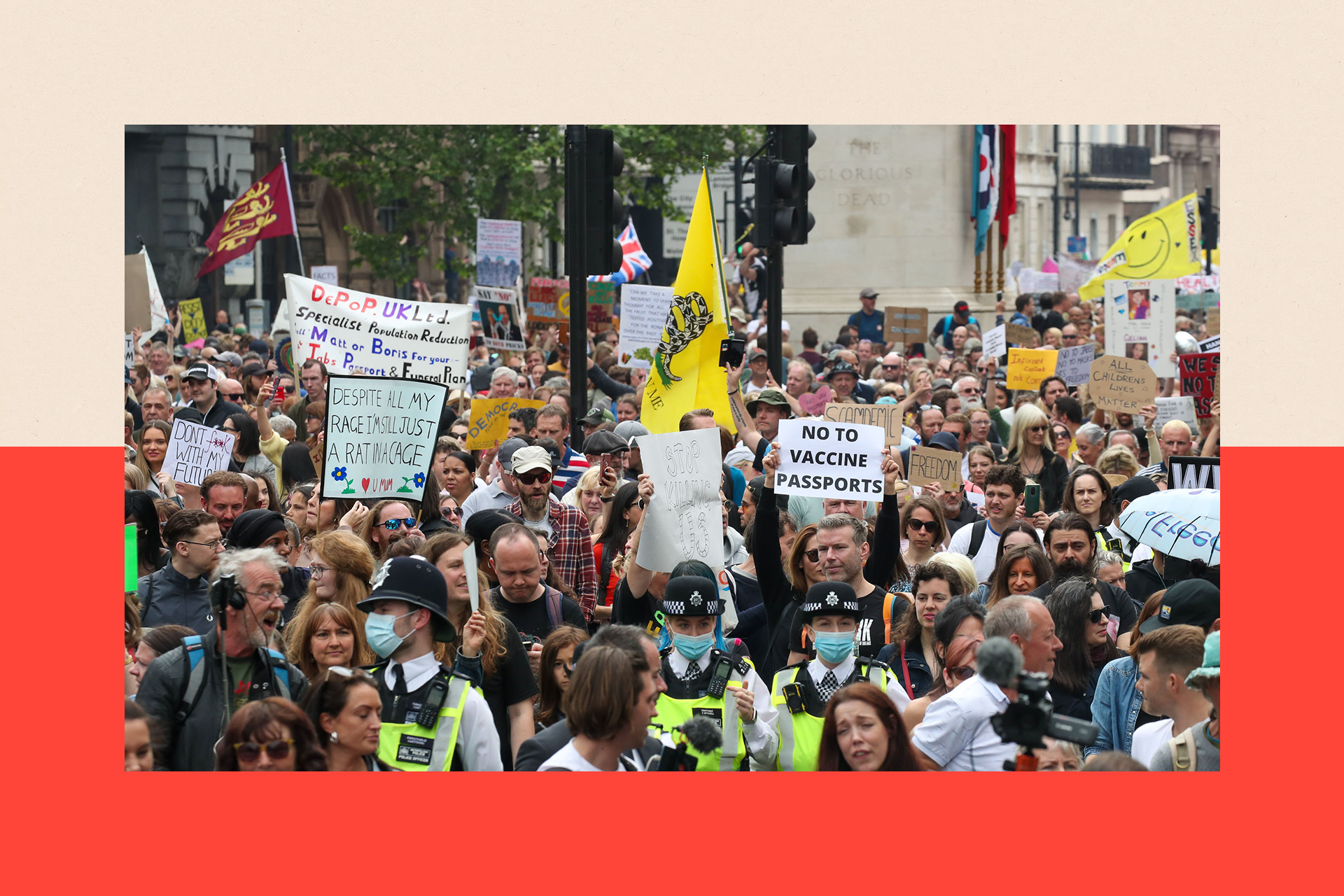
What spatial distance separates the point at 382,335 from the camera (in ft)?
39.5

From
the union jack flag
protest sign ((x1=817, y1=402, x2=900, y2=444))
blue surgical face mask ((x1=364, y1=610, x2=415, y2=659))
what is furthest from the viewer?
the union jack flag

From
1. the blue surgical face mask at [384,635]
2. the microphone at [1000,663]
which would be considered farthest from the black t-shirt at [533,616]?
the microphone at [1000,663]

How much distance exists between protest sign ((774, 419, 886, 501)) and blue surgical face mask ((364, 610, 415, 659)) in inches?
135

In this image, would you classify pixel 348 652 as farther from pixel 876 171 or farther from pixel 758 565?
pixel 876 171

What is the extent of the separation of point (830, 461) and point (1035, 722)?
4.99 m

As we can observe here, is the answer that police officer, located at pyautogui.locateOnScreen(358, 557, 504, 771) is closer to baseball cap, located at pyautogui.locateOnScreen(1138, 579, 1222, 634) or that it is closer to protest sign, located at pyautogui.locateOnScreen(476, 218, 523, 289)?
baseball cap, located at pyautogui.locateOnScreen(1138, 579, 1222, 634)

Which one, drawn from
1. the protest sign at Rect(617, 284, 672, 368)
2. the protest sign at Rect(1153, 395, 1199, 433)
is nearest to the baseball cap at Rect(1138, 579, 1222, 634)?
the protest sign at Rect(1153, 395, 1199, 433)

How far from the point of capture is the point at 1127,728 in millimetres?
5816

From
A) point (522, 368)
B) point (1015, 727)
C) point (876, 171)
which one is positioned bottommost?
point (1015, 727)

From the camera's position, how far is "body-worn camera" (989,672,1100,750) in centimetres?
341

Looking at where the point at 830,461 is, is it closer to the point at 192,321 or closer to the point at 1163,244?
the point at 192,321

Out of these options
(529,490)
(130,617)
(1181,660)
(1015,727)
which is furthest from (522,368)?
(1015,727)

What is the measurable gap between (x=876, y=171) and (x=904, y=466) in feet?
52.4

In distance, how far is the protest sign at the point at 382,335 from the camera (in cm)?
1180
